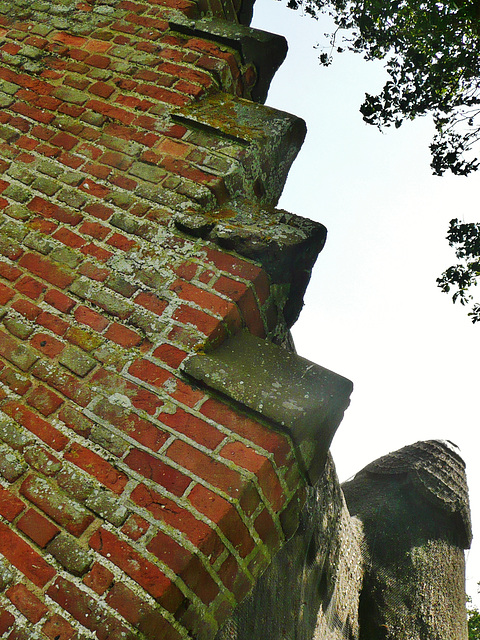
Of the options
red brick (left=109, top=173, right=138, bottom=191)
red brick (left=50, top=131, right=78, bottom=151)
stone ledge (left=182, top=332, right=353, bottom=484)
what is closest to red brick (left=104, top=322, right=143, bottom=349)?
stone ledge (left=182, top=332, right=353, bottom=484)

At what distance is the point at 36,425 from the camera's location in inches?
64.2

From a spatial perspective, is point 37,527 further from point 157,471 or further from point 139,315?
point 139,315

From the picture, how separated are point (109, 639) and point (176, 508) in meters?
0.36

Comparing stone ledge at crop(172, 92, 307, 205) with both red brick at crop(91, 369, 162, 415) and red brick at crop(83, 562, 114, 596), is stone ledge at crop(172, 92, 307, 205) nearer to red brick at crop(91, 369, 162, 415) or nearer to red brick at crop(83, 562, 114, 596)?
red brick at crop(91, 369, 162, 415)

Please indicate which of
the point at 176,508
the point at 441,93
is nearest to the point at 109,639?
the point at 176,508

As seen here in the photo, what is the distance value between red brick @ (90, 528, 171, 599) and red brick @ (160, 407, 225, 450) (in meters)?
0.37

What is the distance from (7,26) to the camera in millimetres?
2709

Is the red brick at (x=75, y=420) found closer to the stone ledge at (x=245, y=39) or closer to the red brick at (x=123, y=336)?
the red brick at (x=123, y=336)

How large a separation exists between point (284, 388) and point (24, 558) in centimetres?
95

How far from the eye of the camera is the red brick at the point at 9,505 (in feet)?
4.82

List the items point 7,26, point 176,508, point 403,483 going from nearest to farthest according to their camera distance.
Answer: point 176,508 < point 7,26 < point 403,483

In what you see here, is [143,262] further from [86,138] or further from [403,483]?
[403,483]

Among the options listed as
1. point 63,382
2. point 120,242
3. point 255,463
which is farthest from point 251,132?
point 255,463

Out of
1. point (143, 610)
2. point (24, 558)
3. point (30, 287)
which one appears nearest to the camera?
point (143, 610)
